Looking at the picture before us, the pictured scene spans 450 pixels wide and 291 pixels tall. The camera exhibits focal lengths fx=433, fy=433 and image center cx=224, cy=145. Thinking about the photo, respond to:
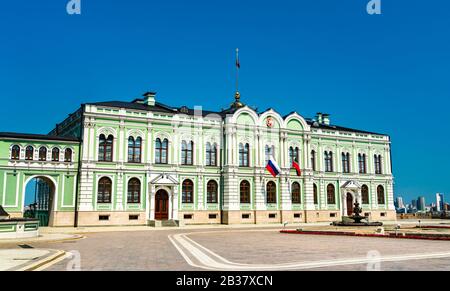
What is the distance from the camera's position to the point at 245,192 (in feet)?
170

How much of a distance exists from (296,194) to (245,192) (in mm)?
7402

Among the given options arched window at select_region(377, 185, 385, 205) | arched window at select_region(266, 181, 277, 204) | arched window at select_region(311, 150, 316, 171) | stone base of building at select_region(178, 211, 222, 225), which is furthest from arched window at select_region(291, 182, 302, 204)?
arched window at select_region(377, 185, 385, 205)

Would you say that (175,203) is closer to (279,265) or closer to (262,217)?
(262,217)

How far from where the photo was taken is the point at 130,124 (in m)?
46.6

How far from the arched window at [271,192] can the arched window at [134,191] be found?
16.0 metres

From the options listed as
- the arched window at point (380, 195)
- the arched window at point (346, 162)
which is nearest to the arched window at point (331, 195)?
the arched window at point (346, 162)

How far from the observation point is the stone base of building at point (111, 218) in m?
42.7

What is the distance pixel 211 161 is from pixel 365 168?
2385 centimetres

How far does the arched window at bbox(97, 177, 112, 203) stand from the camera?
44.2 m

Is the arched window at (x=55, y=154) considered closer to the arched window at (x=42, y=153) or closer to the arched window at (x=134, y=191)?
the arched window at (x=42, y=153)

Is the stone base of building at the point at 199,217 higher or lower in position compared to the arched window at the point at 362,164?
lower

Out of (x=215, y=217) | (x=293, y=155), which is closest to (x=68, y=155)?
(x=215, y=217)

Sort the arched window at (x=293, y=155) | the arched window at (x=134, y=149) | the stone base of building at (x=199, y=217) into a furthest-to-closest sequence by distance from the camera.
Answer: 1. the arched window at (x=293, y=155)
2. the stone base of building at (x=199, y=217)
3. the arched window at (x=134, y=149)

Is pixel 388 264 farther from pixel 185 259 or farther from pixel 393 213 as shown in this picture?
pixel 393 213
